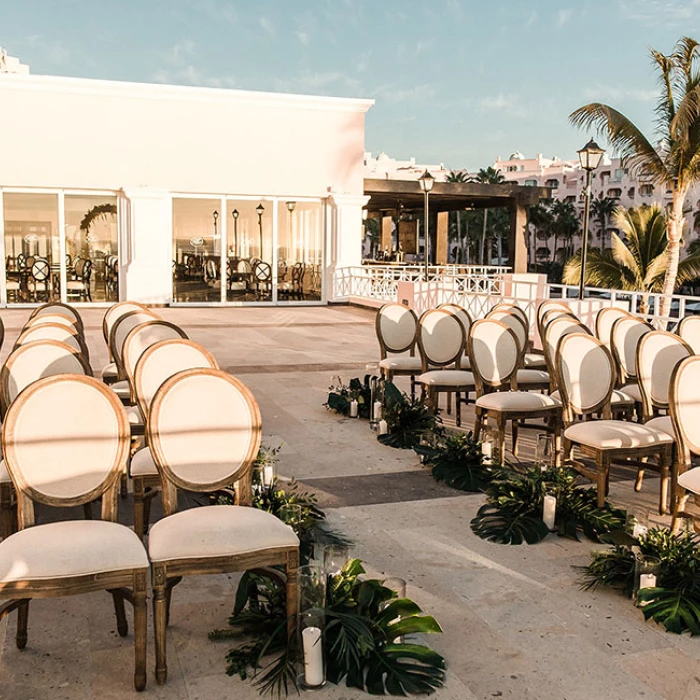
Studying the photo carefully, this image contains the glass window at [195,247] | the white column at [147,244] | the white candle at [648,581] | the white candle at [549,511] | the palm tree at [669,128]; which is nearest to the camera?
the white candle at [648,581]

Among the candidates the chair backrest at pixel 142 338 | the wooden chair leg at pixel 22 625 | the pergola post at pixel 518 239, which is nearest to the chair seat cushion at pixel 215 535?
the wooden chair leg at pixel 22 625

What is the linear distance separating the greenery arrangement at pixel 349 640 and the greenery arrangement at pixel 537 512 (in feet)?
3.65

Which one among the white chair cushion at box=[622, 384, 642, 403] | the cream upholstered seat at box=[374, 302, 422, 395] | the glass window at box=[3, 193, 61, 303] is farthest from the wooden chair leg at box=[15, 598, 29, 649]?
the glass window at box=[3, 193, 61, 303]

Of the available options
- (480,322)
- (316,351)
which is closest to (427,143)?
(316,351)

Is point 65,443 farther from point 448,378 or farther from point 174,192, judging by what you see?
point 174,192

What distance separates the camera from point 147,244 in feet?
59.6

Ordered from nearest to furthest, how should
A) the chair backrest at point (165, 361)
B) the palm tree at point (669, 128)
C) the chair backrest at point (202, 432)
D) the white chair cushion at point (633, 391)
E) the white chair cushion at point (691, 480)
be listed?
the chair backrest at point (202, 432)
the white chair cushion at point (691, 480)
the chair backrest at point (165, 361)
the white chair cushion at point (633, 391)
the palm tree at point (669, 128)

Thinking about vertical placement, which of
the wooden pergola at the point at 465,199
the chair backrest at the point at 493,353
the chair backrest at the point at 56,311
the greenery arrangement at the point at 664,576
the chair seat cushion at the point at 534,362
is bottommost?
the greenery arrangement at the point at 664,576

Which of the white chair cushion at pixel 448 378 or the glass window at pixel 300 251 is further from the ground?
the glass window at pixel 300 251

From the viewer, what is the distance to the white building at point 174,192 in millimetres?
17500

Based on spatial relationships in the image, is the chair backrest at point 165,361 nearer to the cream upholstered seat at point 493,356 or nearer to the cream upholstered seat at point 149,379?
the cream upholstered seat at point 149,379

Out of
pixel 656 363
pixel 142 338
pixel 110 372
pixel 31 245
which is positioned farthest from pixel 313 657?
pixel 31 245

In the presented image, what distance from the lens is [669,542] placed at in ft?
11.4

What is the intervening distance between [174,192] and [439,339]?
42.0 ft
